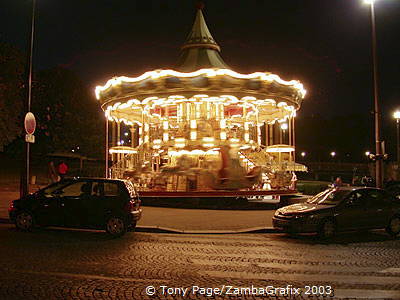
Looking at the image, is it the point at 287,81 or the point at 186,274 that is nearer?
the point at 186,274

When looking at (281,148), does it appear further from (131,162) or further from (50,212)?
(50,212)

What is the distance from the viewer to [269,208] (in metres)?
18.5

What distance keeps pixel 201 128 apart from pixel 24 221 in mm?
10533

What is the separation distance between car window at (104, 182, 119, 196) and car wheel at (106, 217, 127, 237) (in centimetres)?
74

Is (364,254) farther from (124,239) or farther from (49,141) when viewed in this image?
(49,141)

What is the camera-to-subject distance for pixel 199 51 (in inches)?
882

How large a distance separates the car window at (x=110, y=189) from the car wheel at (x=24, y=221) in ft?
6.73

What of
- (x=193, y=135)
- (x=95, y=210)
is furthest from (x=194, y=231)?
(x=193, y=135)

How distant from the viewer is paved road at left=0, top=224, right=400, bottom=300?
6.22 meters

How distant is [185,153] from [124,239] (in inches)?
421

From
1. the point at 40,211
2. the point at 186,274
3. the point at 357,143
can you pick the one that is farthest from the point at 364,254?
the point at 357,143

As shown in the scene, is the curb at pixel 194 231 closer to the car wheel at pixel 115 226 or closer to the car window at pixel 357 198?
the car wheel at pixel 115 226

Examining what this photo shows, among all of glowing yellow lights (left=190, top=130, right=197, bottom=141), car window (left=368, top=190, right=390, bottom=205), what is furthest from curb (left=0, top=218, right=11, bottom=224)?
car window (left=368, top=190, right=390, bottom=205)

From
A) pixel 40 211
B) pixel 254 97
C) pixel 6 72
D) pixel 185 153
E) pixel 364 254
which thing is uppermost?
pixel 6 72
